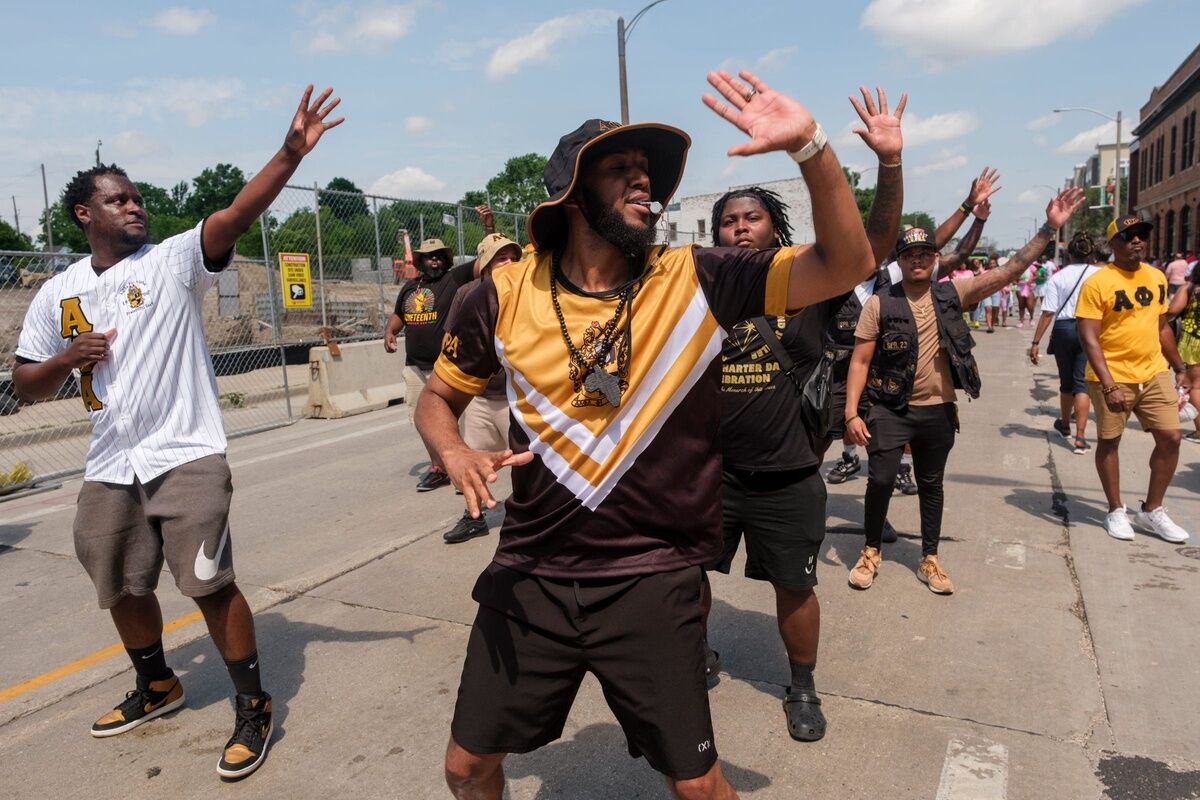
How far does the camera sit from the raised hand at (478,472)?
6.33 feet

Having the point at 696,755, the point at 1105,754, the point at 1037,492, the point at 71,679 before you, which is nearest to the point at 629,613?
the point at 696,755

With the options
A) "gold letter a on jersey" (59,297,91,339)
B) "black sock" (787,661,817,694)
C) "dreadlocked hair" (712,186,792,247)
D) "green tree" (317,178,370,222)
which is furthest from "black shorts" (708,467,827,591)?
"green tree" (317,178,370,222)

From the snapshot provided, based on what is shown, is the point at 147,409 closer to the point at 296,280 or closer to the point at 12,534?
the point at 12,534

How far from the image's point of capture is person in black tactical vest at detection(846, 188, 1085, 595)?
4.54 metres

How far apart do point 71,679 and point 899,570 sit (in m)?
4.21

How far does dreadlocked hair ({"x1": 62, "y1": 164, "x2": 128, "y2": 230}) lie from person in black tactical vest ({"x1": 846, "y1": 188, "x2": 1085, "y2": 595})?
137 inches

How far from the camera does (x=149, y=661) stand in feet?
11.4

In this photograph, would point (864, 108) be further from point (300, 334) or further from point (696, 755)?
point (300, 334)

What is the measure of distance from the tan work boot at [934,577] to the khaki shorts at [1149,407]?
1.66 metres

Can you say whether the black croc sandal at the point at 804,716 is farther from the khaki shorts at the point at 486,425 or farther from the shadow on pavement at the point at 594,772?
the khaki shorts at the point at 486,425

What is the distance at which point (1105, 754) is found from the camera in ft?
10.00

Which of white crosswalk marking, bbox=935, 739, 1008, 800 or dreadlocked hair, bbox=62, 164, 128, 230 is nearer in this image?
white crosswalk marking, bbox=935, 739, 1008, 800

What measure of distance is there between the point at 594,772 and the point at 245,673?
1.33 m

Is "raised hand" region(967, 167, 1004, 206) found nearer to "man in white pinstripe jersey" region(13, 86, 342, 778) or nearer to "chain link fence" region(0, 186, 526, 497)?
"man in white pinstripe jersey" region(13, 86, 342, 778)
